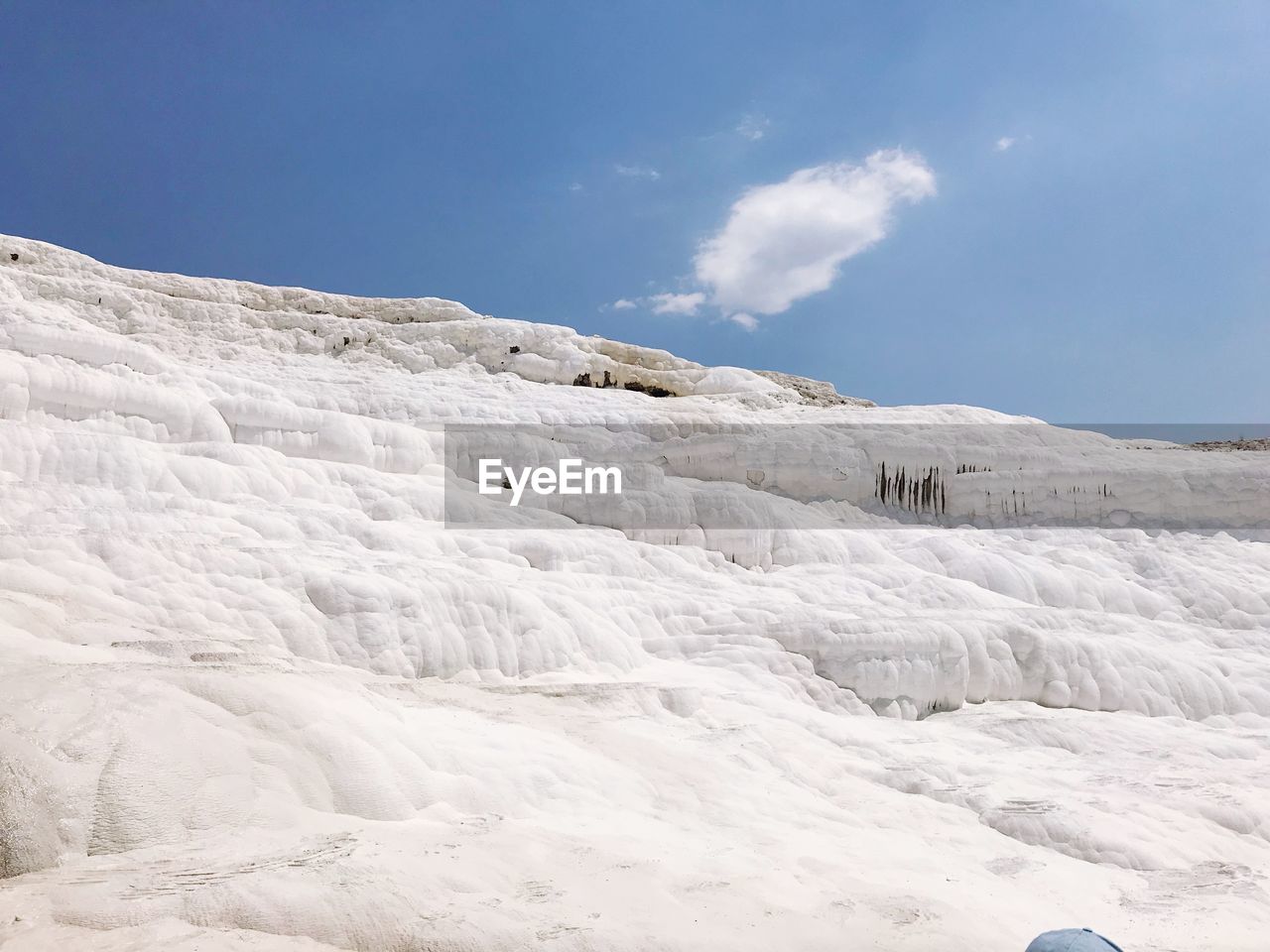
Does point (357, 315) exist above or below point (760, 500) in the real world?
above

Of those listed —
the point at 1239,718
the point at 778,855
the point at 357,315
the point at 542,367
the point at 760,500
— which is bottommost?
the point at 1239,718

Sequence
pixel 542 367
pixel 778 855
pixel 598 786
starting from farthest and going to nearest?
pixel 542 367 → pixel 598 786 → pixel 778 855

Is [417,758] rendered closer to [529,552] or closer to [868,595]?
[529,552]

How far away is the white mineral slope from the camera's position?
10.2 feet

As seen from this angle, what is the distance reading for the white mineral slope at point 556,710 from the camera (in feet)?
10.2

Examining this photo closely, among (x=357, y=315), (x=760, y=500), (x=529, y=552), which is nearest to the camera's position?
(x=529, y=552)

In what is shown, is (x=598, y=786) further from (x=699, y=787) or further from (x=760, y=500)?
(x=760, y=500)

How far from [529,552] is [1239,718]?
23.8 ft

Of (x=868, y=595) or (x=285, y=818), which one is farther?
(x=868, y=595)

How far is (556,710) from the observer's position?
5688 millimetres

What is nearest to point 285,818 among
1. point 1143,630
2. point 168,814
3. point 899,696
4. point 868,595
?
point 168,814

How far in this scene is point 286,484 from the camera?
9969 millimetres

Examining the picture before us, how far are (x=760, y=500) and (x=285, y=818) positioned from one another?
34.1 feet

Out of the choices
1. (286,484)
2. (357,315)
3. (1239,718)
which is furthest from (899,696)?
(357,315)
